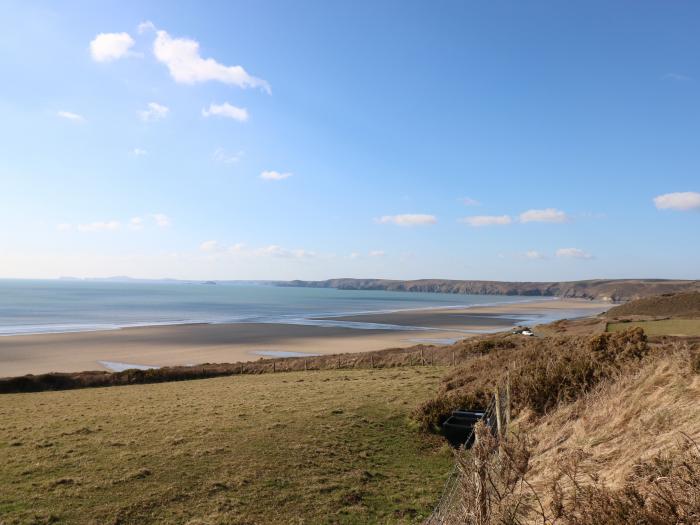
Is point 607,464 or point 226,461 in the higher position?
point 607,464

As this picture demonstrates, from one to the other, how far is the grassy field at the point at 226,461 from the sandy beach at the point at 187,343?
24077mm

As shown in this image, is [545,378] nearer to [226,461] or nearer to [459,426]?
[459,426]

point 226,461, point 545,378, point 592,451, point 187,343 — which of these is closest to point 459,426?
point 545,378

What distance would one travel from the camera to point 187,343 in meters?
59.2

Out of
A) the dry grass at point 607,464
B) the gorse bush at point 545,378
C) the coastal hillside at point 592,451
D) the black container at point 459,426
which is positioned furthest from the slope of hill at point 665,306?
the dry grass at point 607,464

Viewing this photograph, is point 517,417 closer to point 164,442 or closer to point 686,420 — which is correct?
point 686,420

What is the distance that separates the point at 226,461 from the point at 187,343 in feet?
160

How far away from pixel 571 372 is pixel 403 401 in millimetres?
7704

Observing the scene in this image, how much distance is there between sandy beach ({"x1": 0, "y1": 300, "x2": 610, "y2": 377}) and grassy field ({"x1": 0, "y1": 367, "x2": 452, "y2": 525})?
79.0 feet

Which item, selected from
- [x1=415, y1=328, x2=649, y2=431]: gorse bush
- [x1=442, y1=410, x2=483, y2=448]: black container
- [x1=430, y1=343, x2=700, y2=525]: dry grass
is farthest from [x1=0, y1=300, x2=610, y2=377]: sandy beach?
[x1=430, y1=343, x2=700, y2=525]: dry grass

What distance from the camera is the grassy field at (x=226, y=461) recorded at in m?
10.9

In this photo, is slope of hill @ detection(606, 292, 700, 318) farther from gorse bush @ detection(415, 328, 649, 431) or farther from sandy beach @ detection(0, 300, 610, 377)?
gorse bush @ detection(415, 328, 649, 431)

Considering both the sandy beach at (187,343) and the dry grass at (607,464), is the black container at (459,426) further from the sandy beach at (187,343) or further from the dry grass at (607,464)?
the sandy beach at (187,343)

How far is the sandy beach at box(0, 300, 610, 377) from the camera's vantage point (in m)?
Result: 45.9
